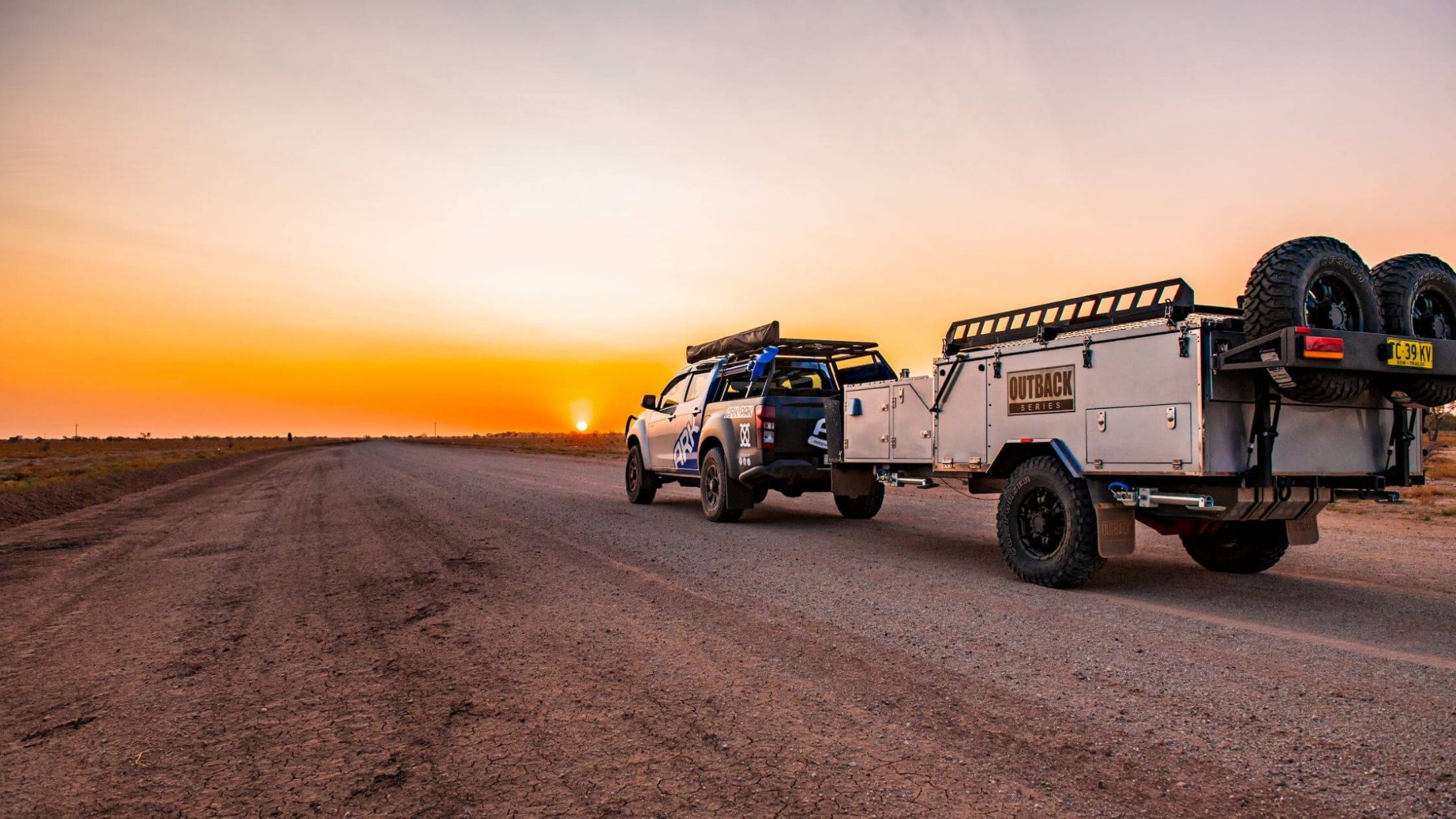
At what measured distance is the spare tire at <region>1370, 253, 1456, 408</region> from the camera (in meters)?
5.87

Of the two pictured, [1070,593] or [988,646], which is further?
[1070,593]

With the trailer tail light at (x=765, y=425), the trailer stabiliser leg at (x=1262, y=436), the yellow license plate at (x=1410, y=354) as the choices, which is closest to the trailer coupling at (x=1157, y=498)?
the trailer stabiliser leg at (x=1262, y=436)

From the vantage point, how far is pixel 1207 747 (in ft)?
10.7

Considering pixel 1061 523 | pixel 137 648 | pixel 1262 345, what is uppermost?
pixel 1262 345

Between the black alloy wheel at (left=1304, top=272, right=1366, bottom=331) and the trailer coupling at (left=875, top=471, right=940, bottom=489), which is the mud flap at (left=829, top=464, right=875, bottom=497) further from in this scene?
the black alloy wheel at (left=1304, top=272, right=1366, bottom=331)

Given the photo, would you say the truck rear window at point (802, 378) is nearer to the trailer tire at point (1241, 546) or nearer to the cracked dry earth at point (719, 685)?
the cracked dry earth at point (719, 685)

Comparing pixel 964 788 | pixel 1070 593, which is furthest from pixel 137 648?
pixel 1070 593

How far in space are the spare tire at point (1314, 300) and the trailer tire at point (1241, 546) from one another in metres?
1.46

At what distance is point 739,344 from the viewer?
11.5 meters

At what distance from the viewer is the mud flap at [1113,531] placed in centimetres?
609

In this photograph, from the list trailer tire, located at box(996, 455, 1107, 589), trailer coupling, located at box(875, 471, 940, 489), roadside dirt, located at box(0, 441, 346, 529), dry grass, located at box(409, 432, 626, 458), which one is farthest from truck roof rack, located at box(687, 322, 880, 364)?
dry grass, located at box(409, 432, 626, 458)

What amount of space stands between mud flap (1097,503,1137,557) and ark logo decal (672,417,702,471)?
6474mm

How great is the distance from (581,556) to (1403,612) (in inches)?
253

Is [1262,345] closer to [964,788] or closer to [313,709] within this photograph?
[964,788]
